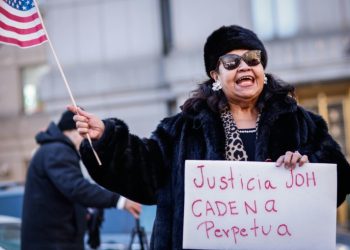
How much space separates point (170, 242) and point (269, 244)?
1.38 feet

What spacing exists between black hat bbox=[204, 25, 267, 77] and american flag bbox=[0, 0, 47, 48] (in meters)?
0.78

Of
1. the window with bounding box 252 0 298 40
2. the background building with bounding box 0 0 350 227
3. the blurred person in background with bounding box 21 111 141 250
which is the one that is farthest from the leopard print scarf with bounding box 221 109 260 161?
the window with bounding box 252 0 298 40

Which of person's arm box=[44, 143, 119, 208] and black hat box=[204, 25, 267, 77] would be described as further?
person's arm box=[44, 143, 119, 208]

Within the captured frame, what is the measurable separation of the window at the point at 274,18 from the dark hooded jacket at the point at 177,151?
404 inches

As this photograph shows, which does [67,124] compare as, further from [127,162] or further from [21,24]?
[127,162]

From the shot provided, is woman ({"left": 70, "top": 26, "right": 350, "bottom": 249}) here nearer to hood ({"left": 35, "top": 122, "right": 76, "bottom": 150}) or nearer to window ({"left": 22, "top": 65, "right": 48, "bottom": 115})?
hood ({"left": 35, "top": 122, "right": 76, "bottom": 150})

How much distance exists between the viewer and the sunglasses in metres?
3.03

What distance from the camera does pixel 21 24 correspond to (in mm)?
3227

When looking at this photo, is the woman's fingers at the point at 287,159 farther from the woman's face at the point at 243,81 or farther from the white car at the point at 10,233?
the white car at the point at 10,233

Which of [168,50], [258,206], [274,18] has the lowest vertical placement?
[258,206]

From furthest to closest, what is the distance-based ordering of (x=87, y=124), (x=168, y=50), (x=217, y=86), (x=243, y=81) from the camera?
1. (x=168, y=50)
2. (x=217, y=86)
3. (x=243, y=81)
4. (x=87, y=124)

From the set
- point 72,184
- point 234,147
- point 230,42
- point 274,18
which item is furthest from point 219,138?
point 274,18

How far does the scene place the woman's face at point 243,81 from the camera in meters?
3.02

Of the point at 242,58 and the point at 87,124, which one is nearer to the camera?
the point at 87,124
